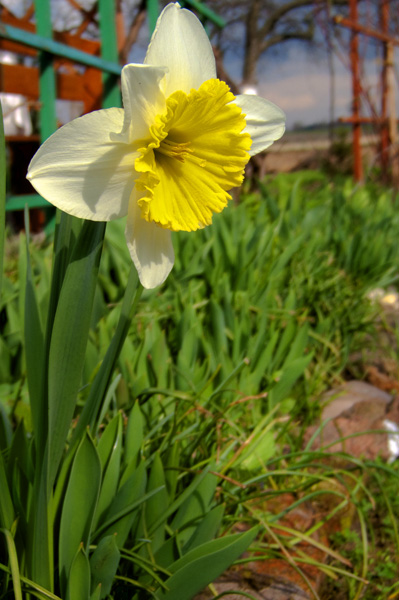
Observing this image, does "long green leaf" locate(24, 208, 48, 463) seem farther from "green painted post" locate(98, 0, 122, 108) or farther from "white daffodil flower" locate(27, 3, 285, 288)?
"green painted post" locate(98, 0, 122, 108)

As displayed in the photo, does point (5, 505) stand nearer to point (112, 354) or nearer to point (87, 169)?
point (112, 354)

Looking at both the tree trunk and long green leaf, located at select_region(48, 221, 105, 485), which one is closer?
long green leaf, located at select_region(48, 221, 105, 485)

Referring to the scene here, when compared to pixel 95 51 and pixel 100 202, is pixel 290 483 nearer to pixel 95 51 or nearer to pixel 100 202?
pixel 100 202

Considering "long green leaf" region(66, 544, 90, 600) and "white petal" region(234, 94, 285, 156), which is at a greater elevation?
"white petal" region(234, 94, 285, 156)

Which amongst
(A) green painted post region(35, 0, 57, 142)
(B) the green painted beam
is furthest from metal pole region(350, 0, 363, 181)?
(A) green painted post region(35, 0, 57, 142)

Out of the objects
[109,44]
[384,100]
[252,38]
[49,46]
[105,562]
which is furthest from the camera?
[252,38]

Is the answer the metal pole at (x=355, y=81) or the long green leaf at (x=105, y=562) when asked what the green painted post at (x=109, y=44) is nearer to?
the long green leaf at (x=105, y=562)

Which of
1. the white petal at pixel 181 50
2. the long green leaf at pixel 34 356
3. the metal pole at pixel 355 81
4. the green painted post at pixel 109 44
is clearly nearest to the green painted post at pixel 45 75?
the green painted post at pixel 109 44


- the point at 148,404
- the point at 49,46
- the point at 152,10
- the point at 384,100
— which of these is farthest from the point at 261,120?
the point at 384,100
